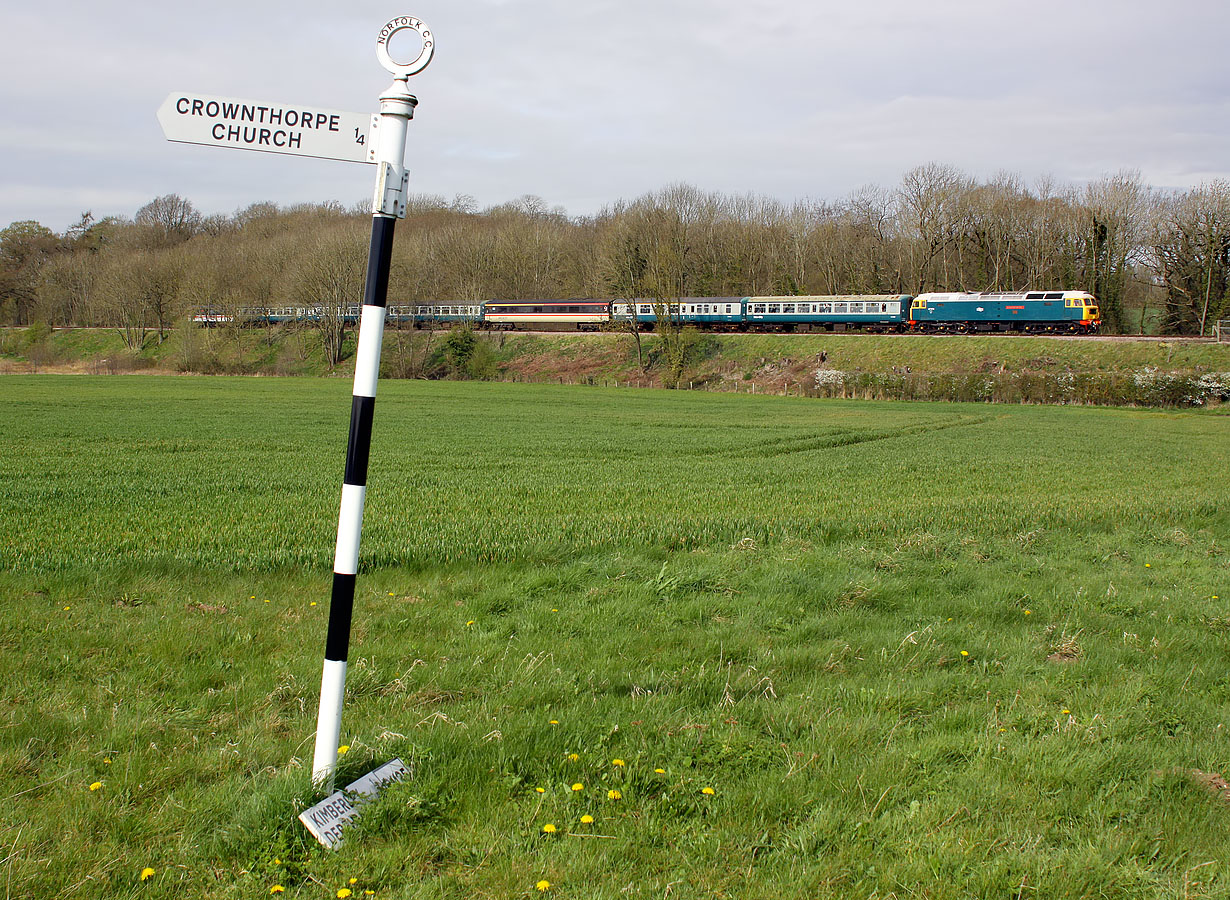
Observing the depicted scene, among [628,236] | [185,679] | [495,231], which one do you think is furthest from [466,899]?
[495,231]

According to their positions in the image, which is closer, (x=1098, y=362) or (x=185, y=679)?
(x=185, y=679)

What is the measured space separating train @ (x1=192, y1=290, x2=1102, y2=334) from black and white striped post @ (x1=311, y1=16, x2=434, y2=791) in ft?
225

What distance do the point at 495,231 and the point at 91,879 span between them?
110 meters

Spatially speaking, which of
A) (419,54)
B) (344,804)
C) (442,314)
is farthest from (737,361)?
(344,804)

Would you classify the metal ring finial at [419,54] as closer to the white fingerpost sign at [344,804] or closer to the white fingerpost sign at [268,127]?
the white fingerpost sign at [268,127]

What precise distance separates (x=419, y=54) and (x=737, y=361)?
69.2 meters

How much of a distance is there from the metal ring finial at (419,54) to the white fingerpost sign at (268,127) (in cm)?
24

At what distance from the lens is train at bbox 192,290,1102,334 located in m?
63.3

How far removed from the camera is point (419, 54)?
11.6 feet

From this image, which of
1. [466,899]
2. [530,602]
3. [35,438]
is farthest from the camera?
[35,438]

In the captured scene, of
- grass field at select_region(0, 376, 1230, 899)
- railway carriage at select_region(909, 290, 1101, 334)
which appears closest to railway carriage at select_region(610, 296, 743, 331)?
railway carriage at select_region(909, 290, 1101, 334)

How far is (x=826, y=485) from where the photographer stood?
49.4 ft

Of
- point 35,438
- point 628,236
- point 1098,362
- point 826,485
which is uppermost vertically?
point 628,236

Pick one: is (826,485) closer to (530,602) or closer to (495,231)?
(530,602)
